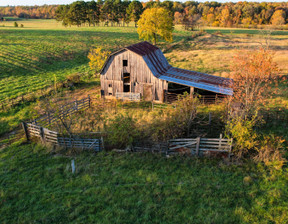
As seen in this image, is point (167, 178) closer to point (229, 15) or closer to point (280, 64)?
point (280, 64)

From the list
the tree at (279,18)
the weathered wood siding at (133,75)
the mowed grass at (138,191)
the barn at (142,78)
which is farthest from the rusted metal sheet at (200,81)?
the tree at (279,18)

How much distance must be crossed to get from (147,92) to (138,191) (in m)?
15.0

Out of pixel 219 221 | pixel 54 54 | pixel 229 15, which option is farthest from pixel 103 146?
pixel 229 15

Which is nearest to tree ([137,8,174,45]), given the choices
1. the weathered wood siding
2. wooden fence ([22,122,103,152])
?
the weathered wood siding

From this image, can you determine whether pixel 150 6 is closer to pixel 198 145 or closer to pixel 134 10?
pixel 134 10

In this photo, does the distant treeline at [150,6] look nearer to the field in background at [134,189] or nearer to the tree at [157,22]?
the tree at [157,22]

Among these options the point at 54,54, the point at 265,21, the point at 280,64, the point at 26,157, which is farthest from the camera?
the point at 265,21

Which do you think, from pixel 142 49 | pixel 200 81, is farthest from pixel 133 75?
pixel 200 81

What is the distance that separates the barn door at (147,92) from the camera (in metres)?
23.9

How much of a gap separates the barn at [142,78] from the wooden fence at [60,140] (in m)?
10.6

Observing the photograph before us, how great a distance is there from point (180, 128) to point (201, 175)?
14.3 feet

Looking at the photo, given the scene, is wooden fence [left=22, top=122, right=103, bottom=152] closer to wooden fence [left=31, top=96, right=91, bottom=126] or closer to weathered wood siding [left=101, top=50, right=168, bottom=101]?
wooden fence [left=31, top=96, right=91, bottom=126]

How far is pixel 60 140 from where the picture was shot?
15.4 m

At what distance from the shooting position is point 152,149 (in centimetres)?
1427
